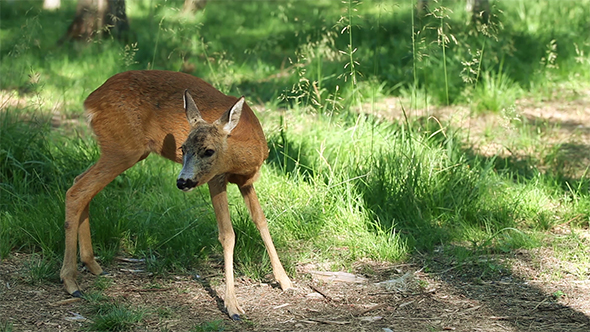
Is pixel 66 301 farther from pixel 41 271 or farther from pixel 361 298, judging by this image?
pixel 361 298

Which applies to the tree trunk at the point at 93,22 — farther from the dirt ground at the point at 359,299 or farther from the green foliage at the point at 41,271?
the dirt ground at the point at 359,299

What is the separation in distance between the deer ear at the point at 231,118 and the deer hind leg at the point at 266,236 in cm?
65

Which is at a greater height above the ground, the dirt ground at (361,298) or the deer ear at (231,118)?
the deer ear at (231,118)

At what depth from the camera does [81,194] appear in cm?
461

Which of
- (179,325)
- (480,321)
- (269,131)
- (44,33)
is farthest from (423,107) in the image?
(44,33)

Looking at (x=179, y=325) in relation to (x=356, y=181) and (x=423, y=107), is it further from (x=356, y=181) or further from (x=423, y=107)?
(x=423, y=107)

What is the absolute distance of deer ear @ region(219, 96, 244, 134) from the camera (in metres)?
4.13

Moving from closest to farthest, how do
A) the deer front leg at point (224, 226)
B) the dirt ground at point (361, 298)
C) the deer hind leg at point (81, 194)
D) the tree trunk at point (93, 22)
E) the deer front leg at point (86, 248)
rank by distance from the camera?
1. the dirt ground at point (361, 298)
2. the deer front leg at point (224, 226)
3. the deer hind leg at point (81, 194)
4. the deer front leg at point (86, 248)
5. the tree trunk at point (93, 22)

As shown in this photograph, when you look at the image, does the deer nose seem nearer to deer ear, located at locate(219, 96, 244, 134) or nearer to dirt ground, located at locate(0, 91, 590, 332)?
deer ear, located at locate(219, 96, 244, 134)

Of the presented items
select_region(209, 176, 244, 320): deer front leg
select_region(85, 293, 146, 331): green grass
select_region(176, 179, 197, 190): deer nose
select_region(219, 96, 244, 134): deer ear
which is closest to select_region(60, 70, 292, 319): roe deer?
select_region(209, 176, 244, 320): deer front leg

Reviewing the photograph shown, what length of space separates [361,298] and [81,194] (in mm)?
1907

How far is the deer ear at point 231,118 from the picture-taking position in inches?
163

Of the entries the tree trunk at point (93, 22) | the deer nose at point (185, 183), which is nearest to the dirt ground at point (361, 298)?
the deer nose at point (185, 183)

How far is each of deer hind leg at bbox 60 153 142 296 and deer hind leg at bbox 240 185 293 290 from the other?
2.49ft
